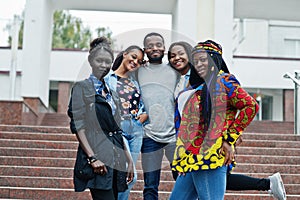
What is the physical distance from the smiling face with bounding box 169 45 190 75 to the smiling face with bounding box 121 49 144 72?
0.27 meters

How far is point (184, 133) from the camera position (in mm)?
3979

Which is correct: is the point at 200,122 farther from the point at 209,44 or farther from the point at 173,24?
the point at 173,24

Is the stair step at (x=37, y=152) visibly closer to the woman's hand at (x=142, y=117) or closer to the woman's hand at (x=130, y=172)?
the woman's hand at (x=142, y=117)

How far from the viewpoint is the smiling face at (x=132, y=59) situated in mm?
4590

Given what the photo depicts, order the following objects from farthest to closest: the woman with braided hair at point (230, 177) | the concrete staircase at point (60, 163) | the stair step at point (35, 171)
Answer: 1. the stair step at point (35, 171)
2. the concrete staircase at point (60, 163)
3. the woman with braided hair at point (230, 177)

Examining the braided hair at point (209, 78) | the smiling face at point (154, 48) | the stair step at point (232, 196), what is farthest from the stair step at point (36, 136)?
the braided hair at point (209, 78)

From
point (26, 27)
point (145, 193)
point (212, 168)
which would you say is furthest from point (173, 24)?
point (212, 168)

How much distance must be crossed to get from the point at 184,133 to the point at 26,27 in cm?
876

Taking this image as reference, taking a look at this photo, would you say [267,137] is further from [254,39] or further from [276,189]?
[254,39]

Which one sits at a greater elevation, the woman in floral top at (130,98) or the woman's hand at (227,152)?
the woman in floral top at (130,98)

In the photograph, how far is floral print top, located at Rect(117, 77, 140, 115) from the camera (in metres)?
4.54

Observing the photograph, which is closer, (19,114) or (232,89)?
(232,89)

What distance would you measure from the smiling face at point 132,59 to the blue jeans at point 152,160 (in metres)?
0.64

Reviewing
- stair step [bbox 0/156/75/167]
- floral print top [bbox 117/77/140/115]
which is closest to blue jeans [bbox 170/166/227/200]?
floral print top [bbox 117/77/140/115]
